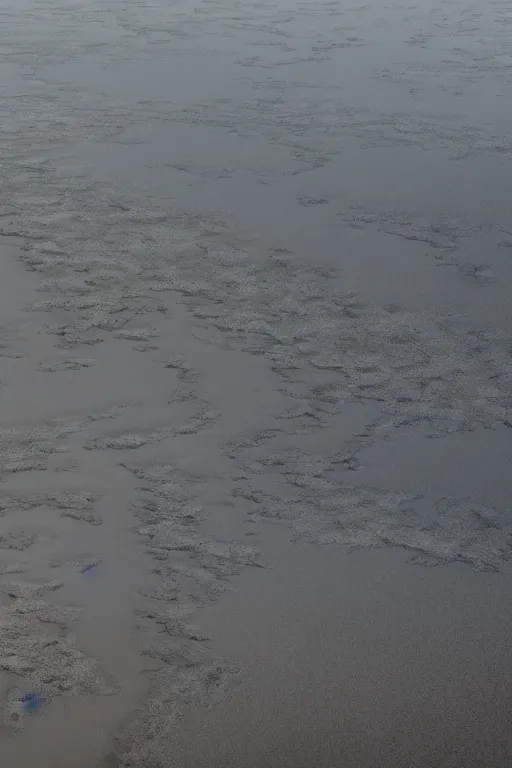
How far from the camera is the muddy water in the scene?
176 cm

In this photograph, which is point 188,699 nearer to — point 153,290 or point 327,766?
point 327,766

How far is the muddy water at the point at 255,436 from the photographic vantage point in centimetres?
176

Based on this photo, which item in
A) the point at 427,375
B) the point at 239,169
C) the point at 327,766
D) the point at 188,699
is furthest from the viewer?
the point at 239,169

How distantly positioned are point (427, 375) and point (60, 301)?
136 cm

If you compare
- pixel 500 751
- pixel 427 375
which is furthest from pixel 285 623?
pixel 427 375

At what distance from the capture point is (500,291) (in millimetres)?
3410

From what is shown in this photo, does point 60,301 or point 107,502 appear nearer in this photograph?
point 107,502

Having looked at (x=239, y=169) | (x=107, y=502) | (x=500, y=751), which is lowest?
(x=500, y=751)

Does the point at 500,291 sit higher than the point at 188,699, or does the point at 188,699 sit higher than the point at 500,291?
the point at 500,291

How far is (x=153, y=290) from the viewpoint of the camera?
3391 millimetres

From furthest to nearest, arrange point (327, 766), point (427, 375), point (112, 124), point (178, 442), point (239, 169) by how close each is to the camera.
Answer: point (112, 124) → point (239, 169) → point (427, 375) → point (178, 442) → point (327, 766)

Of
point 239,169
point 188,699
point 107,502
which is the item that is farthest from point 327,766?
point 239,169

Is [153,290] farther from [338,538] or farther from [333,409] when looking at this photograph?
[338,538]

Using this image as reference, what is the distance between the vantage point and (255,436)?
2561mm
